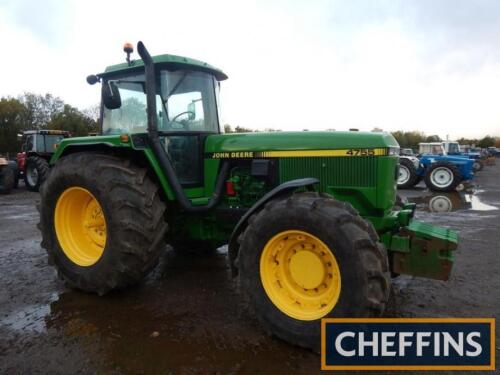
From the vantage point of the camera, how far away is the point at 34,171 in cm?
1642

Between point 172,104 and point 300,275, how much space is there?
91.3 inches

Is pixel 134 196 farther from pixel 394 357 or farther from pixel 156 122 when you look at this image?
pixel 394 357

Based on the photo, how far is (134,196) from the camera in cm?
387

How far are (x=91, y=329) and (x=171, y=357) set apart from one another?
0.91 meters

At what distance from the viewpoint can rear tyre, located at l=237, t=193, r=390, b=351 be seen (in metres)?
2.95

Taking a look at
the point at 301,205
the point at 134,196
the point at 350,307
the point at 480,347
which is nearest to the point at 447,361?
the point at 480,347

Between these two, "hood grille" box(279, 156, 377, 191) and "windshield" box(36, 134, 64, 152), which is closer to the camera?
"hood grille" box(279, 156, 377, 191)

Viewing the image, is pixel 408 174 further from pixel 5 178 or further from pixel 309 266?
pixel 5 178

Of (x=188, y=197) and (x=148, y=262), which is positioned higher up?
(x=188, y=197)

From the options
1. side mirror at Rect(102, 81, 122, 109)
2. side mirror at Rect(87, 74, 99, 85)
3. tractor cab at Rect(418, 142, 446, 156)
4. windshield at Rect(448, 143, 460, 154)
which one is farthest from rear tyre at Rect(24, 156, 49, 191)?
windshield at Rect(448, 143, 460, 154)

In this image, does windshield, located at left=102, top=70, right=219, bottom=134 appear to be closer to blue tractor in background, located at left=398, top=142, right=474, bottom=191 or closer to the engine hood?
the engine hood

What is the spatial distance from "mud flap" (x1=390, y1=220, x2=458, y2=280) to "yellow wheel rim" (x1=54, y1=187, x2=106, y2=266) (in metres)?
3.04

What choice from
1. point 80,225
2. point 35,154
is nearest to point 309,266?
point 80,225

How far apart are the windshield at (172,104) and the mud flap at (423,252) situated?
94.9 inches
